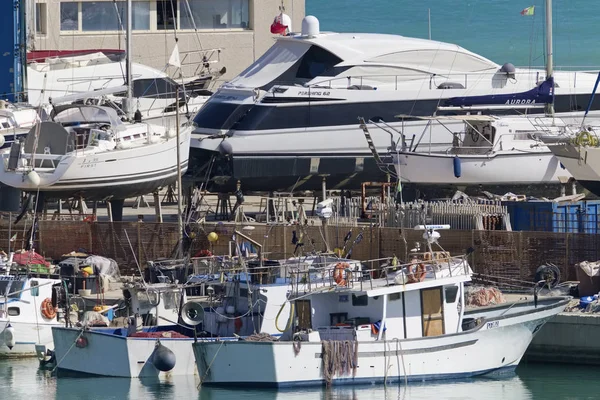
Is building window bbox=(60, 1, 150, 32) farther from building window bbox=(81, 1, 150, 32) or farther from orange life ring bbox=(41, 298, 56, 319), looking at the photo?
orange life ring bbox=(41, 298, 56, 319)

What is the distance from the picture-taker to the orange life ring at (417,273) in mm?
28936

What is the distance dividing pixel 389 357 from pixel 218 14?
3375 cm

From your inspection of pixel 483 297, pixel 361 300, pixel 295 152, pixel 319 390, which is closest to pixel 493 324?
pixel 483 297

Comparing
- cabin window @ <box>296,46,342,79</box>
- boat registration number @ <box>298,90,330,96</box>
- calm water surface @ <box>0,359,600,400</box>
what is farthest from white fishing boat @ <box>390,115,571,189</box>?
calm water surface @ <box>0,359,600,400</box>

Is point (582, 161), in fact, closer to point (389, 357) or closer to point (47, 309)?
point (389, 357)

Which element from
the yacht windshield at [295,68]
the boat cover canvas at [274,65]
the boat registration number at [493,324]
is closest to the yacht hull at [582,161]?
the yacht windshield at [295,68]

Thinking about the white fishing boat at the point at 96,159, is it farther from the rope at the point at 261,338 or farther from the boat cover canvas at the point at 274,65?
the rope at the point at 261,338

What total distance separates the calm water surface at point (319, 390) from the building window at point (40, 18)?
2951 centimetres

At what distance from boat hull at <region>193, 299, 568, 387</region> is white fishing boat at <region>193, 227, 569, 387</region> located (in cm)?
2

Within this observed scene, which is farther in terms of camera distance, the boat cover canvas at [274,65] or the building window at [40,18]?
the building window at [40,18]

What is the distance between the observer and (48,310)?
31672 mm

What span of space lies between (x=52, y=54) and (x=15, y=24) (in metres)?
6.05

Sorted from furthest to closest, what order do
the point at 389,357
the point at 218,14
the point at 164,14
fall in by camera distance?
1. the point at 218,14
2. the point at 164,14
3. the point at 389,357

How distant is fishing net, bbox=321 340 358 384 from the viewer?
92.1 feet
